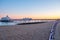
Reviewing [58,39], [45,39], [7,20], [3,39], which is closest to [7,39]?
[3,39]

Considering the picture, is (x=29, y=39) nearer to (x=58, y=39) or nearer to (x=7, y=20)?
(x=58, y=39)

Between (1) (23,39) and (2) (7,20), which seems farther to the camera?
(2) (7,20)

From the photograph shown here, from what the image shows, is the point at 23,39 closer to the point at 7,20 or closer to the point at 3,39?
the point at 3,39

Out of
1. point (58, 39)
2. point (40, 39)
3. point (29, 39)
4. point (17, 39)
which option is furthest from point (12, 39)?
point (58, 39)

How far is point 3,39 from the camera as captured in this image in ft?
23.0

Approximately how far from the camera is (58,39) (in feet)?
19.1

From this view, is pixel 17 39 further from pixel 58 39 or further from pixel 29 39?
pixel 58 39

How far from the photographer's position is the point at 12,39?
693 cm

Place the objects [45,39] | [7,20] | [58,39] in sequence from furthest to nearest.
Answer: [7,20], [45,39], [58,39]

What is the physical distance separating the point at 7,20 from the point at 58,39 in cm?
2672

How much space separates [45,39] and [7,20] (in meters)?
25.9

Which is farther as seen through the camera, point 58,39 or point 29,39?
point 29,39

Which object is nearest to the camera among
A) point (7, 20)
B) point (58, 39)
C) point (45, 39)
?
point (58, 39)

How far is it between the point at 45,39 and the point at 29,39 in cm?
77
